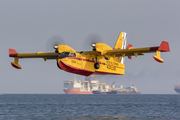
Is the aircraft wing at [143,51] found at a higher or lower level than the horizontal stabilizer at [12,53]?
lower

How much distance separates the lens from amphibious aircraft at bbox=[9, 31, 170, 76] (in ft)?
89.4

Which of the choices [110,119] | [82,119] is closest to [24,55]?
[82,119]

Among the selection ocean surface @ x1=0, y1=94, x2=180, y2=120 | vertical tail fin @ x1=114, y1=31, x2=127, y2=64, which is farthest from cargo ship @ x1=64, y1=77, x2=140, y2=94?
vertical tail fin @ x1=114, y1=31, x2=127, y2=64

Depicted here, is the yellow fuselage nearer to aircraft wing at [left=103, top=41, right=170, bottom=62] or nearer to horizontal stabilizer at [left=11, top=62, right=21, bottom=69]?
aircraft wing at [left=103, top=41, right=170, bottom=62]

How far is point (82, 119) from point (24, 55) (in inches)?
431

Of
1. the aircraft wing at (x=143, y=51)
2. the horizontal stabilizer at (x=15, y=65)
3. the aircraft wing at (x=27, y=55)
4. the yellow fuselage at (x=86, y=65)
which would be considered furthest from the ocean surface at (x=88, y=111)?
the aircraft wing at (x=143, y=51)

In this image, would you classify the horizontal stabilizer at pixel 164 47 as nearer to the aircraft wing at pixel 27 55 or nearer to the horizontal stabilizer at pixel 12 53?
the aircraft wing at pixel 27 55

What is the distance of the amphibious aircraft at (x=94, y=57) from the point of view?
89.4 ft

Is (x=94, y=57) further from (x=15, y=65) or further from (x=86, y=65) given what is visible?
(x=15, y=65)

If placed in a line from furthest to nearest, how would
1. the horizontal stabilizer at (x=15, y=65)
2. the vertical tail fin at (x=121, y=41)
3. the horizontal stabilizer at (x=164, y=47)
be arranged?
1. the vertical tail fin at (x=121, y=41)
2. the horizontal stabilizer at (x=15, y=65)
3. the horizontal stabilizer at (x=164, y=47)

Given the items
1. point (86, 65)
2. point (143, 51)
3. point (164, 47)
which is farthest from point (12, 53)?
point (164, 47)

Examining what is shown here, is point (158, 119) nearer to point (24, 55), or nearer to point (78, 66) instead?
point (78, 66)

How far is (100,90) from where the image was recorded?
196500 millimetres

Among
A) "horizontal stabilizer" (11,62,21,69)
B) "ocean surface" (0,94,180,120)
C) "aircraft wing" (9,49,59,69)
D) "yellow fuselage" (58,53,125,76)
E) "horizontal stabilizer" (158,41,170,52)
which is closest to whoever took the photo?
"horizontal stabilizer" (158,41,170,52)
